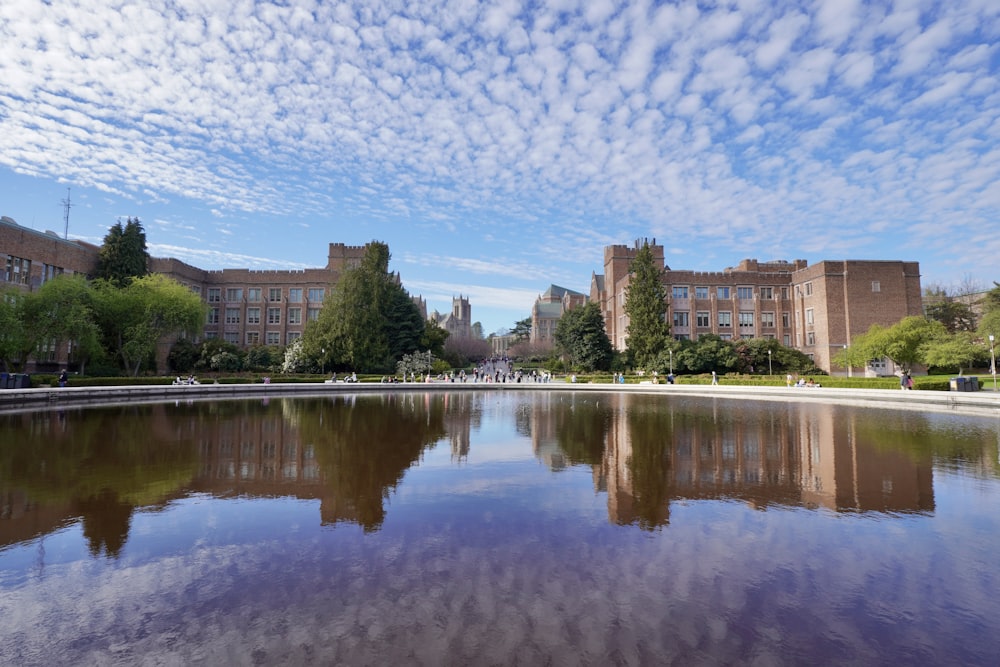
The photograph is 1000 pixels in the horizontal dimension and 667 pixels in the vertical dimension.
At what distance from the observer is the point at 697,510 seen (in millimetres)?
7629

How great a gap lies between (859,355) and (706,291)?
18171 millimetres

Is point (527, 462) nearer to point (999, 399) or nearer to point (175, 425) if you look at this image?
point (175, 425)

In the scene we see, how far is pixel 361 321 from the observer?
47562 millimetres

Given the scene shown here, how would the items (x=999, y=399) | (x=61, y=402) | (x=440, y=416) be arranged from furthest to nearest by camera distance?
(x=61, y=402)
(x=999, y=399)
(x=440, y=416)

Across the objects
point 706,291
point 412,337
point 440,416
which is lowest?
point 440,416

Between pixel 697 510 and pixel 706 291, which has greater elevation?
pixel 706 291

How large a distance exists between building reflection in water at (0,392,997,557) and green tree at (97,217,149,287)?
3232cm

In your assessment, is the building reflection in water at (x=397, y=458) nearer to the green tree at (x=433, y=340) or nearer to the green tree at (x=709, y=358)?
the green tree at (x=709, y=358)

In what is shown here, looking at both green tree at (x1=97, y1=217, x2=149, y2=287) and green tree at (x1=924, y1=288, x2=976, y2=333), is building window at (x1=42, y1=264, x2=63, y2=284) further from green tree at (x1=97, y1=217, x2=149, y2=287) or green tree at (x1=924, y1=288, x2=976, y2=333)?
green tree at (x1=924, y1=288, x2=976, y2=333)

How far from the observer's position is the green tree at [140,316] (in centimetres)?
3878

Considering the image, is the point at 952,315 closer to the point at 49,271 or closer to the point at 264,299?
the point at 264,299

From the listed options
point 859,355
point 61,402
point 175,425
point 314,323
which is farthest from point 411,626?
point 859,355

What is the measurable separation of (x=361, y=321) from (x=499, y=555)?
144 ft

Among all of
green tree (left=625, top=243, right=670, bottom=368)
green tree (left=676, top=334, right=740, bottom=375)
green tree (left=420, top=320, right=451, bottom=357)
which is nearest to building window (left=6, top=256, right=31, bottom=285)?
green tree (left=420, top=320, right=451, bottom=357)
